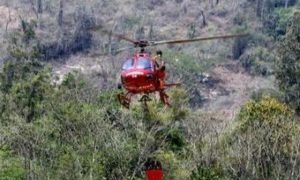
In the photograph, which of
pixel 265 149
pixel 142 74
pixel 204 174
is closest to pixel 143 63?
pixel 142 74

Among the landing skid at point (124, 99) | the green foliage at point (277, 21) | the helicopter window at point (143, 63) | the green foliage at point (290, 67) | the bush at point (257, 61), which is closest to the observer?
the helicopter window at point (143, 63)

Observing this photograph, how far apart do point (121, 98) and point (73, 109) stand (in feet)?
45.2

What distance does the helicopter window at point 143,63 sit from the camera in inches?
776

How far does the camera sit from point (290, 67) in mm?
44188

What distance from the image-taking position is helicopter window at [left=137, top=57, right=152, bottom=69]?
1970 centimetres

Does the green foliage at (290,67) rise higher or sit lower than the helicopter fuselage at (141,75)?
lower

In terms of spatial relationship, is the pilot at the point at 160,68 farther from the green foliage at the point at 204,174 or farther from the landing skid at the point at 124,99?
the green foliage at the point at 204,174

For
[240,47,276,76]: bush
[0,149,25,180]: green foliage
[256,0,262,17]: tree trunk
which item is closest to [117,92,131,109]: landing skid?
[0,149,25,180]: green foliage

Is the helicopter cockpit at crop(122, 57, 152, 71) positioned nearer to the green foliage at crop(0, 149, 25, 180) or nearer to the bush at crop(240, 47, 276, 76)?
the green foliage at crop(0, 149, 25, 180)

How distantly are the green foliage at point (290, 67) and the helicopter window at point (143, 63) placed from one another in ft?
82.8

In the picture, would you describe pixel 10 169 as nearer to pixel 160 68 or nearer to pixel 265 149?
pixel 265 149

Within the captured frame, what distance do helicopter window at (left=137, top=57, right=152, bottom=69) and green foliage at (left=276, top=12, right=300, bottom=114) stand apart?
25245mm

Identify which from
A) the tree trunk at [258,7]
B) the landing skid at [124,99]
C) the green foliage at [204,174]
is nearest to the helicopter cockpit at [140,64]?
the landing skid at [124,99]

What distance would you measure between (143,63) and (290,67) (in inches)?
1020
